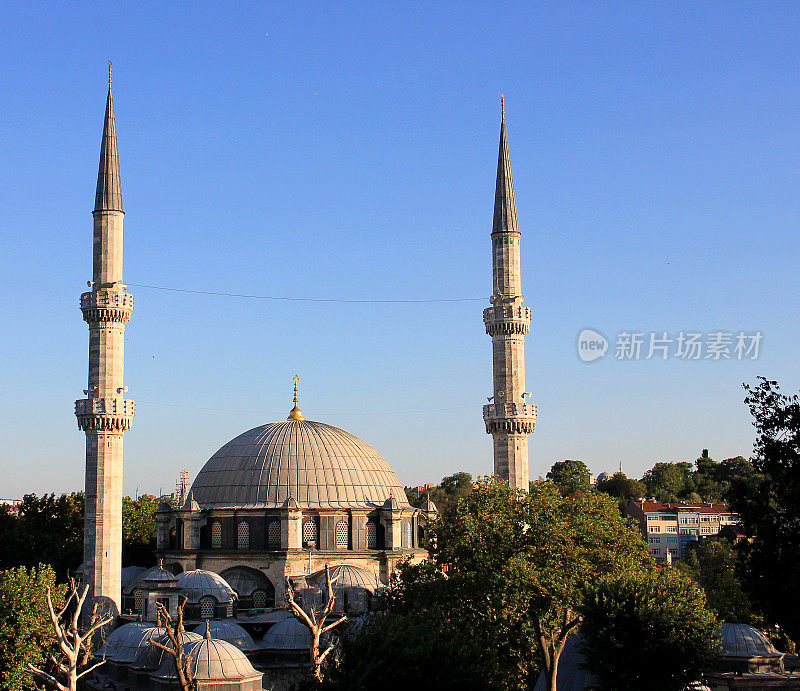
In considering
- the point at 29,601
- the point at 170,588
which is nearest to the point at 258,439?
the point at 170,588

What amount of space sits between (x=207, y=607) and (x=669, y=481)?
92.2m

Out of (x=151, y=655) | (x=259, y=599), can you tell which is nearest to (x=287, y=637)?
(x=151, y=655)

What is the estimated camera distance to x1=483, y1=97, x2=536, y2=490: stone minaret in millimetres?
47812

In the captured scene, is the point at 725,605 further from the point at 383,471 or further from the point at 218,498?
the point at 218,498

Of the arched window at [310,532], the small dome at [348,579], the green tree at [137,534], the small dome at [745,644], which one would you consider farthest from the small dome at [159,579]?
the small dome at [745,644]

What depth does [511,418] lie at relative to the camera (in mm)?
47750

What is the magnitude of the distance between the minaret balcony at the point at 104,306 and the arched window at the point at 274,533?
10.6 metres

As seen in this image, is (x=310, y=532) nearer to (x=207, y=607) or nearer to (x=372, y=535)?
(x=372, y=535)

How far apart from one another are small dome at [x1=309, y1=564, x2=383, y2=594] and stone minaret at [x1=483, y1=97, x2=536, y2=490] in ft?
26.6

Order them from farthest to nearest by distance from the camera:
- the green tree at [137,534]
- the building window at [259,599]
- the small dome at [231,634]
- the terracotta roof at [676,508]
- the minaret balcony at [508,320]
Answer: the terracotta roof at [676,508], the green tree at [137,534], the minaret balcony at [508,320], the building window at [259,599], the small dome at [231,634]

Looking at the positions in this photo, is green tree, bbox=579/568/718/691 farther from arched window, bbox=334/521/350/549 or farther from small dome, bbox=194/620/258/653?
arched window, bbox=334/521/350/549

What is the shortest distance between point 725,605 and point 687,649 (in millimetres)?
18919

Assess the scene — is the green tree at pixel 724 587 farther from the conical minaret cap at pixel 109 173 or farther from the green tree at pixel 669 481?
the green tree at pixel 669 481

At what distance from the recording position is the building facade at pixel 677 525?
92438 millimetres
